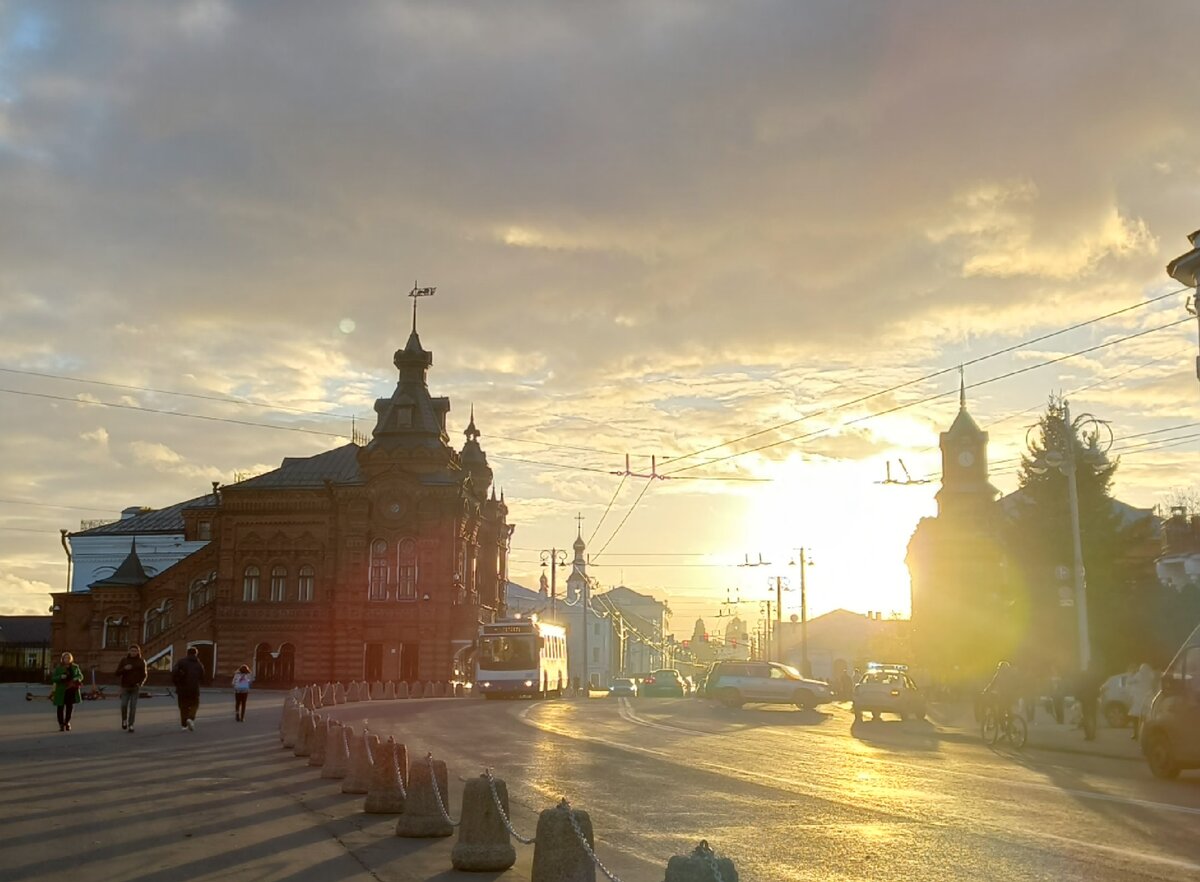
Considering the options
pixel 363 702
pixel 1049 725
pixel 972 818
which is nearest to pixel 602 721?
pixel 1049 725

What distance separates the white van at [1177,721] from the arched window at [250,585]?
187 feet

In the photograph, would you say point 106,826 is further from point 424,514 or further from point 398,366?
point 398,366

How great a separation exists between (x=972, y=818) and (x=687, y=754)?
31.0 ft

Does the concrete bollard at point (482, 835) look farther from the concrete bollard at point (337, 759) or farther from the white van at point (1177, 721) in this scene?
the white van at point (1177, 721)

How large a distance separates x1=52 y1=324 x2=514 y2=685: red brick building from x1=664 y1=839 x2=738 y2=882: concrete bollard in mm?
61489

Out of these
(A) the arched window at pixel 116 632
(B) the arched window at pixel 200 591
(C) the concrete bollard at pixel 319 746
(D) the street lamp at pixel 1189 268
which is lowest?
(C) the concrete bollard at pixel 319 746

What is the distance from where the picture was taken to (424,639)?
66375 millimetres

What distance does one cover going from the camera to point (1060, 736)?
92.6 ft

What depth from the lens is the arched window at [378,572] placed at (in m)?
67.6

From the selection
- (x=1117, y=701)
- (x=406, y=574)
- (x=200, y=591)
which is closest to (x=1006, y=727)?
(x=1117, y=701)

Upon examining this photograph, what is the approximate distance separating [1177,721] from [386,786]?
447 inches

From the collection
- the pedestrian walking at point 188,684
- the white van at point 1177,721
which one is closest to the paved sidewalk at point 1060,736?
the white van at point 1177,721

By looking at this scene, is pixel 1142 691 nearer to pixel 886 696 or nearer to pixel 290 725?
pixel 886 696

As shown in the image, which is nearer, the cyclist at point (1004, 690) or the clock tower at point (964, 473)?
the cyclist at point (1004, 690)
